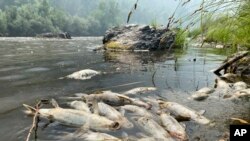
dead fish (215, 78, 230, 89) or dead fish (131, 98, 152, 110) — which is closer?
dead fish (131, 98, 152, 110)

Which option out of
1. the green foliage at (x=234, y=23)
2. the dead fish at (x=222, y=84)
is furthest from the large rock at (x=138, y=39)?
the green foliage at (x=234, y=23)

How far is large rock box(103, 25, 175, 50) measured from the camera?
26.1 meters

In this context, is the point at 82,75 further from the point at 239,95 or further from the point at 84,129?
the point at 84,129

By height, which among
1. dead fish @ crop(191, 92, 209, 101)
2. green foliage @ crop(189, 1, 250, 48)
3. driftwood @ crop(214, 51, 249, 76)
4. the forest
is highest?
the forest

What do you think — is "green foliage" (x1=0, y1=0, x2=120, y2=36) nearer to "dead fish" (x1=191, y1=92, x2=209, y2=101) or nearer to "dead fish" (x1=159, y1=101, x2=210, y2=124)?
"dead fish" (x1=191, y1=92, x2=209, y2=101)

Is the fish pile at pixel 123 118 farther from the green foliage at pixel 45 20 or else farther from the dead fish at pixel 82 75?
the green foliage at pixel 45 20

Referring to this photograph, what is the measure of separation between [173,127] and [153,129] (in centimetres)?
36

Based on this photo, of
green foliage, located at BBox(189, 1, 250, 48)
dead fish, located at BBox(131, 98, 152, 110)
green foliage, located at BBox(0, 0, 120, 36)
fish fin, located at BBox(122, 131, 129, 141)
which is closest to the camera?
fish fin, located at BBox(122, 131, 129, 141)

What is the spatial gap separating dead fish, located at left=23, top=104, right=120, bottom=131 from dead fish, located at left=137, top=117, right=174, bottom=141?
450 mm

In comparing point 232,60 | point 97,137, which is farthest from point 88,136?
point 232,60

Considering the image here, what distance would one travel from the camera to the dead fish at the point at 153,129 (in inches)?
212

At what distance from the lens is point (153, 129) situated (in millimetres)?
5680

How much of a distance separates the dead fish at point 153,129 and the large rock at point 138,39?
64.6 ft

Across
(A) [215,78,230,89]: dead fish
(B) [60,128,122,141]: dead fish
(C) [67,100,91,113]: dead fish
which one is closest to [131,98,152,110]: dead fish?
(C) [67,100,91,113]: dead fish
